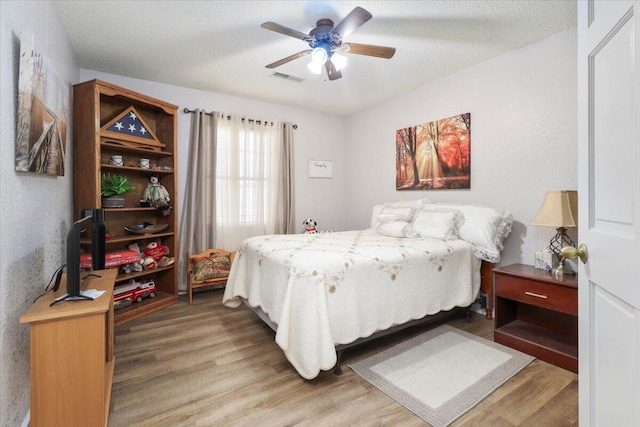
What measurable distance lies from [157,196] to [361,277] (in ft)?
8.06

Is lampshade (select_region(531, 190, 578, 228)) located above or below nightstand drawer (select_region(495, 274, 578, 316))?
above

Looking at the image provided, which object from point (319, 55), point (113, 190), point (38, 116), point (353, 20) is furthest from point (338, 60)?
point (113, 190)

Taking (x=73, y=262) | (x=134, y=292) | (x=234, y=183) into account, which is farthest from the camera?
(x=234, y=183)

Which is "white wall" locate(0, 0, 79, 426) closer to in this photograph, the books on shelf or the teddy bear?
the books on shelf

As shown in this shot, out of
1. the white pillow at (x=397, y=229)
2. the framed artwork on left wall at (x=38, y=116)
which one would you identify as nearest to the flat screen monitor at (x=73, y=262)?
the framed artwork on left wall at (x=38, y=116)

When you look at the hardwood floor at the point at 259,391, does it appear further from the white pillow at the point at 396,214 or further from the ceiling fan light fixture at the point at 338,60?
the ceiling fan light fixture at the point at 338,60

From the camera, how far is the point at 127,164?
10.9 feet

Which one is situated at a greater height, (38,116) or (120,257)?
(38,116)

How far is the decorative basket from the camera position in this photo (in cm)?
290

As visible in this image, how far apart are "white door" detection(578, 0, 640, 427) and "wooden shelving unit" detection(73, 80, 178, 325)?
3.26 metres

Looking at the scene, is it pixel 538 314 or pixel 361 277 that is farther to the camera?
pixel 538 314

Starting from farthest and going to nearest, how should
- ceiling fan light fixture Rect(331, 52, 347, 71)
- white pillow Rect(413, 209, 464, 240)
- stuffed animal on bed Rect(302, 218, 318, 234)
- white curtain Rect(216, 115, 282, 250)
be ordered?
stuffed animal on bed Rect(302, 218, 318, 234) → white curtain Rect(216, 115, 282, 250) → white pillow Rect(413, 209, 464, 240) → ceiling fan light fixture Rect(331, 52, 347, 71)

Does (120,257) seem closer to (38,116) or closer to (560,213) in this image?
(38,116)

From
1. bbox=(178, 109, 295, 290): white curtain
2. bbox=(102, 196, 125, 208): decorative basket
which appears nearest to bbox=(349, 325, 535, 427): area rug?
bbox=(178, 109, 295, 290): white curtain
